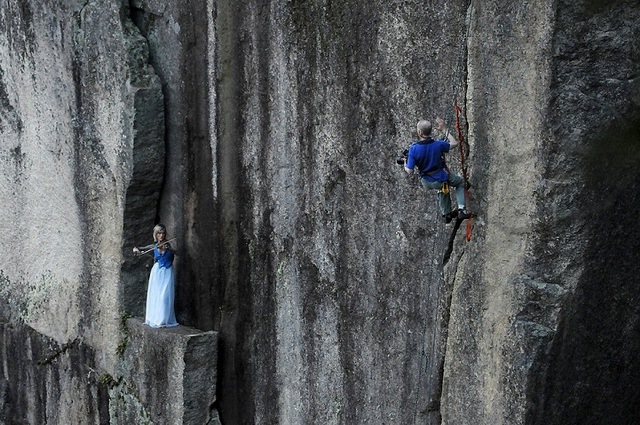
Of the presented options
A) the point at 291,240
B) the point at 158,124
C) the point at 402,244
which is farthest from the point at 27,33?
the point at 402,244

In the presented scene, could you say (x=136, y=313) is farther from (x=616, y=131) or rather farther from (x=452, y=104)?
(x=616, y=131)

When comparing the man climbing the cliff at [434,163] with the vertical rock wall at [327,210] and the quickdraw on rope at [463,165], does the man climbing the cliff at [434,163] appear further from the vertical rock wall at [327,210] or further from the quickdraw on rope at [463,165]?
the vertical rock wall at [327,210]

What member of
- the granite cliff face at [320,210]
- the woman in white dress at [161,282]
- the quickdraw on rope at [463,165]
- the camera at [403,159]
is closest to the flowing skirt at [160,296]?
the woman in white dress at [161,282]

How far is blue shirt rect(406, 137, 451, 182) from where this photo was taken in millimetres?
4320

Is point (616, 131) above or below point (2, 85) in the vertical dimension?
below

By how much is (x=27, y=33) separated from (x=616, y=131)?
13.1 ft

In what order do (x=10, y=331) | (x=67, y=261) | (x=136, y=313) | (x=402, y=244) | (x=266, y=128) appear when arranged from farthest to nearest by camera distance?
(x=10, y=331)
(x=67, y=261)
(x=136, y=313)
(x=266, y=128)
(x=402, y=244)

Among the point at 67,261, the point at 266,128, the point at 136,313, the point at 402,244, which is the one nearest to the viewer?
the point at 402,244

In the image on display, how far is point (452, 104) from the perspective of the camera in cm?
440

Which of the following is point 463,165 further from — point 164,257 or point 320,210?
point 164,257

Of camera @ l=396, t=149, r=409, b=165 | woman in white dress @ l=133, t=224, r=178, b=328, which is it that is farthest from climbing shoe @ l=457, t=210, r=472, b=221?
woman in white dress @ l=133, t=224, r=178, b=328

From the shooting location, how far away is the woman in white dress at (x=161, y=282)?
5980 millimetres

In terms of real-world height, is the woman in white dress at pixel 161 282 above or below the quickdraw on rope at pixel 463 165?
below

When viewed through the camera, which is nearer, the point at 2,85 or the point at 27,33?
the point at 27,33
